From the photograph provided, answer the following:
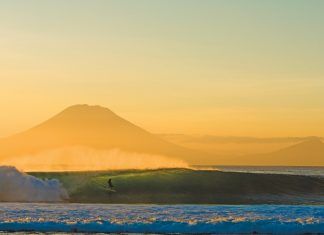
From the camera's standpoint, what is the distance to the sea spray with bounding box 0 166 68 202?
38.2m

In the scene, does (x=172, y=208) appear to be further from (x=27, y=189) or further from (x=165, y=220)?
(x=27, y=189)

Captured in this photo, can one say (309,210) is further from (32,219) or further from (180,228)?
(32,219)

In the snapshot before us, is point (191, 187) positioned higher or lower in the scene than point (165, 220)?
higher

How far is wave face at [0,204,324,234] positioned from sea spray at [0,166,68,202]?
7065 mm

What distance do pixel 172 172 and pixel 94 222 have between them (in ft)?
74.9

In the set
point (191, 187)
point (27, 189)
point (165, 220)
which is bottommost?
point (165, 220)

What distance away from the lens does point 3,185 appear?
38.8 m

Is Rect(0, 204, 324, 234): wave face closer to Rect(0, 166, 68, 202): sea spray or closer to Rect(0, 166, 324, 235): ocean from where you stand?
Rect(0, 166, 324, 235): ocean

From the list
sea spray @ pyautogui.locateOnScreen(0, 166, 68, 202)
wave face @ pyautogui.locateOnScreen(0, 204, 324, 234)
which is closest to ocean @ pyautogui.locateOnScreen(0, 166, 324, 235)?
wave face @ pyautogui.locateOnScreen(0, 204, 324, 234)

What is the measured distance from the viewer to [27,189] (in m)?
39.1

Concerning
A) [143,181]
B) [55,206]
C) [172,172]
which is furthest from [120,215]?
[172,172]

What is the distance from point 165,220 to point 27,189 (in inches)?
568

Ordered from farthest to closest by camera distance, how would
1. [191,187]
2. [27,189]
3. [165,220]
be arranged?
[191,187] → [27,189] → [165,220]

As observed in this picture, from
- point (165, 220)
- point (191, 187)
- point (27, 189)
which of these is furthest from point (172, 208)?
point (191, 187)
